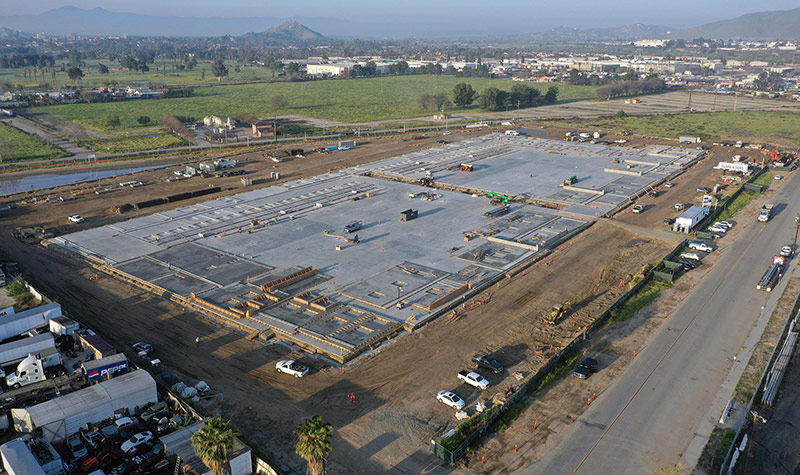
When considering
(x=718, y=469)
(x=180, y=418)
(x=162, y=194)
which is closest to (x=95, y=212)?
(x=162, y=194)

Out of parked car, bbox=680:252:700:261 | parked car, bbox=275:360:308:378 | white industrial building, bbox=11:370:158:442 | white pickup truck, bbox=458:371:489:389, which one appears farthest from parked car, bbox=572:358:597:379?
white industrial building, bbox=11:370:158:442

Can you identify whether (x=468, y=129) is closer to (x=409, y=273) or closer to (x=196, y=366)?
(x=409, y=273)

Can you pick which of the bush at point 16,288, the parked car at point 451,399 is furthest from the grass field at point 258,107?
the parked car at point 451,399

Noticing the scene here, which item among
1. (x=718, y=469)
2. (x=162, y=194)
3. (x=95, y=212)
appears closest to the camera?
(x=718, y=469)

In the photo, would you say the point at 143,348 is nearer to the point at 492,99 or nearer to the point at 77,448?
the point at 77,448

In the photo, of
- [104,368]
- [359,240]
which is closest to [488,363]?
[104,368]

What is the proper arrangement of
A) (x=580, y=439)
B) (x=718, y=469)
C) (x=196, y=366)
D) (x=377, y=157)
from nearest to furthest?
(x=718, y=469)
(x=580, y=439)
(x=196, y=366)
(x=377, y=157)

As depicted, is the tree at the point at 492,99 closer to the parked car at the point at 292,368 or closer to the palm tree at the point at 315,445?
the parked car at the point at 292,368
